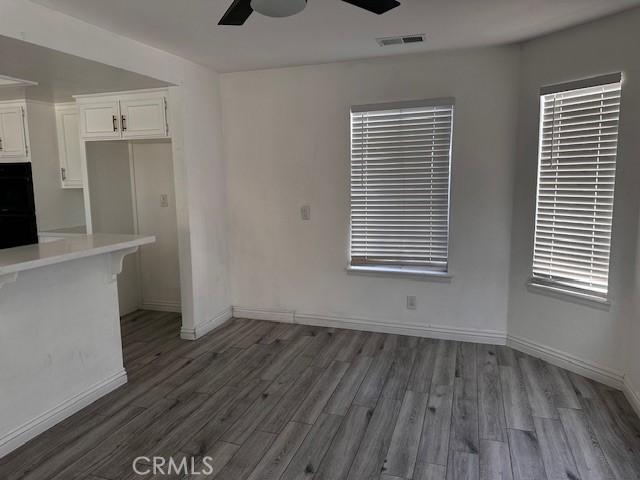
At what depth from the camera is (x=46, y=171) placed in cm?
442

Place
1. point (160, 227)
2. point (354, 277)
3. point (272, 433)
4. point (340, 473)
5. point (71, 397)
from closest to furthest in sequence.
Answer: point (340, 473) < point (272, 433) < point (71, 397) < point (354, 277) < point (160, 227)

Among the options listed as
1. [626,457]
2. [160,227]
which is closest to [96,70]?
[160,227]

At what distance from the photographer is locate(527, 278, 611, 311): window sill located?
10.1 ft

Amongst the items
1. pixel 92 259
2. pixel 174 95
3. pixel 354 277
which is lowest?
pixel 354 277

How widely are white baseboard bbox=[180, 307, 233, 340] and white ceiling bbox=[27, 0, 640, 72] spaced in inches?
93.7

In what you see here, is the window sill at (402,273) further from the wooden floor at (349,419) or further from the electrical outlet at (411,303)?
the wooden floor at (349,419)

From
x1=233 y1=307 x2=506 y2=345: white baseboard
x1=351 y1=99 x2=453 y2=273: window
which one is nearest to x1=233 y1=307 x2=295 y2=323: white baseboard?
x1=233 y1=307 x2=506 y2=345: white baseboard

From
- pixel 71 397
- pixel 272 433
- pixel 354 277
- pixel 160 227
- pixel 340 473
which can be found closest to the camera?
pixel 340 473

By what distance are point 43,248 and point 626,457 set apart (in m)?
3.39

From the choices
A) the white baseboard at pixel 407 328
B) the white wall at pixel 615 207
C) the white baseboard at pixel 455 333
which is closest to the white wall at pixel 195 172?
the white baseboard at pixel 455 333

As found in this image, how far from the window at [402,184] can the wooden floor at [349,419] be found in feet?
2.79

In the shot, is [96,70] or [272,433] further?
[96,70]

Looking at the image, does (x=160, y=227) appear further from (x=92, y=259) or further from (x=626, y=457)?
(x=626, y=457)

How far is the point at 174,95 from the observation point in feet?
12.4
